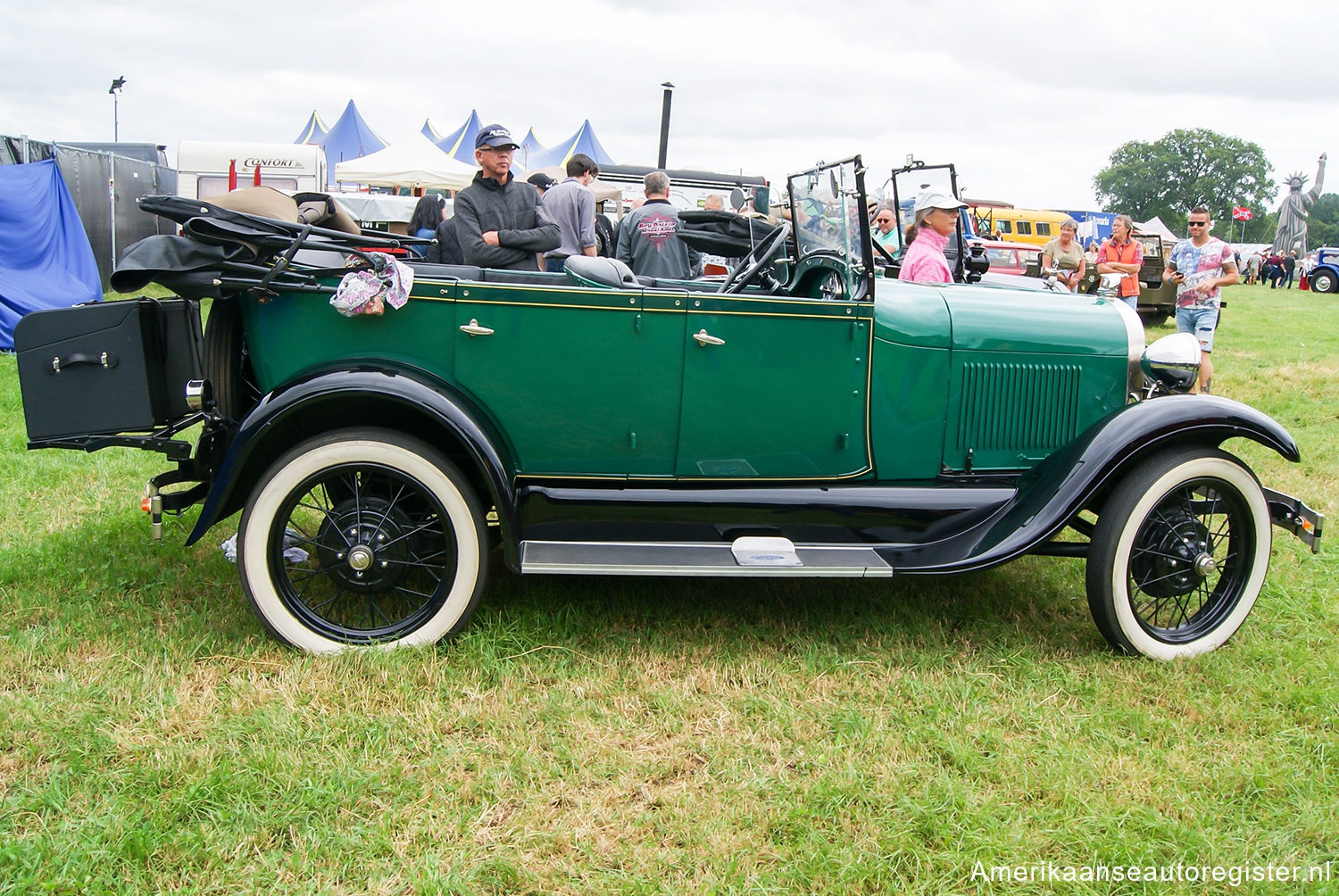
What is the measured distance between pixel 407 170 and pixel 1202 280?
14.3 metres

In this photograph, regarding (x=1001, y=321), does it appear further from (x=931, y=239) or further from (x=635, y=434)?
(x=635, y=434)

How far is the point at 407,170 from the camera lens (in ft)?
57.8

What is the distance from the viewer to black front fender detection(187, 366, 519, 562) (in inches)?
114

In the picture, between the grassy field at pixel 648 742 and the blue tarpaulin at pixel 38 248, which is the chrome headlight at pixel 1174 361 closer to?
the grassy field at pixel 648 742

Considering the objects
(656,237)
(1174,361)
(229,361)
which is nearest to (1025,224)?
(656,237)

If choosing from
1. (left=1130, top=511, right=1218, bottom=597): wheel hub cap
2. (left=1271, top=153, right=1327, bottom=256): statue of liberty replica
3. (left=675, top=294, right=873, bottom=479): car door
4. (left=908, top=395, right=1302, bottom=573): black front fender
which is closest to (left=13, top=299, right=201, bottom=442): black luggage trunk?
(left=675, top=294, right=873, bottom=479): car door

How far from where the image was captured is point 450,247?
17.9ft

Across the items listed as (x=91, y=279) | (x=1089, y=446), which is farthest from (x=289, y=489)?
(x=91, y=279)

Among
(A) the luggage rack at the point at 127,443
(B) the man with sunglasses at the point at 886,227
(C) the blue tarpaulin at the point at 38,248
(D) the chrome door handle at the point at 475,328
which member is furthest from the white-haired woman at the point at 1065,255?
(C) the blue tarpaulin at the point at 38,248

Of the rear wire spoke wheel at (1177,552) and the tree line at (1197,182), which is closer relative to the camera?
the rear wire spoke wheel at (1177,552)

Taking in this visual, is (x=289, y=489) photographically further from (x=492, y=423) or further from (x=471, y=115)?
(x=471, y=115)

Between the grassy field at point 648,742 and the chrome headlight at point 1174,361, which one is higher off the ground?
the chrome headlight at point 1174,361

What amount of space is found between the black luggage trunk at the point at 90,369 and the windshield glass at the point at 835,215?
2357 millimetres

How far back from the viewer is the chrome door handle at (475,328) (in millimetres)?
3033
